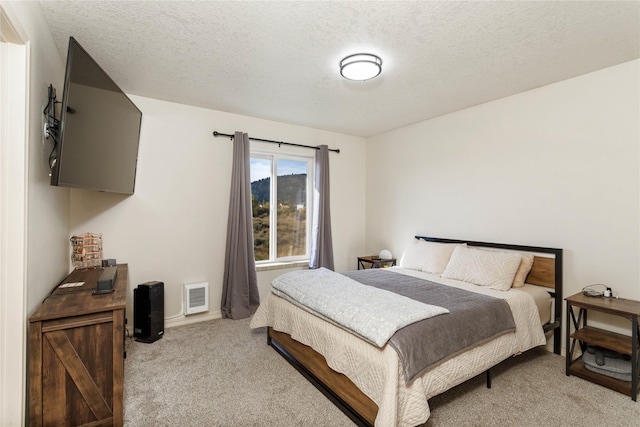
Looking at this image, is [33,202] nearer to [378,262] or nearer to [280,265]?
[280,265]

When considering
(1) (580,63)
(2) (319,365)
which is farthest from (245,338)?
(1) (580,63)

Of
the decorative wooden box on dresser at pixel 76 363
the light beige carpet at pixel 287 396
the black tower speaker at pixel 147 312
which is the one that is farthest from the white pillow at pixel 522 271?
the black tower speaker at pixel 147 312

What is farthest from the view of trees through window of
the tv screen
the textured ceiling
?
the tv screen

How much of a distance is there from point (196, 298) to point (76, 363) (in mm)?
1996

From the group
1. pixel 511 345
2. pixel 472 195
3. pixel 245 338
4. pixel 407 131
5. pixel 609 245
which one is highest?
pixel 407 131

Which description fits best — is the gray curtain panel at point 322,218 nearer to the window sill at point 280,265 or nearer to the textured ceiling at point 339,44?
the window sill at point 280,265

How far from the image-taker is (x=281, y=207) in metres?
4.45

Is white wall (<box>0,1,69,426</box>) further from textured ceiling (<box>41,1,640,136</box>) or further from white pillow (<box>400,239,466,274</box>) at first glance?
white pillow (<box>400,239,466,274</box>)

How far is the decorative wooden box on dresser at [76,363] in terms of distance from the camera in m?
1.56

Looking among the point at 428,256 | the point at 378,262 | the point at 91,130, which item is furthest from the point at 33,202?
the point at 378,262

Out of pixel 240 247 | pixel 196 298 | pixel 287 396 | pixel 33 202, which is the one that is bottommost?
pixel 287 396

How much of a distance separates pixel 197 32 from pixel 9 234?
1643mm

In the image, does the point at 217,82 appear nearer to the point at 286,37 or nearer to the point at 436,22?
the point at 286,37

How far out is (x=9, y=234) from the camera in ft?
5.03
